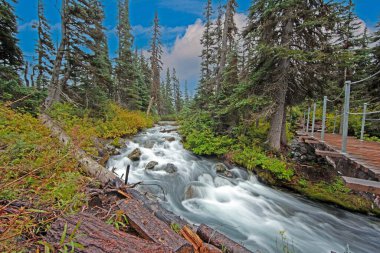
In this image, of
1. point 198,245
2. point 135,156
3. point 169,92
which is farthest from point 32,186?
point 169,92

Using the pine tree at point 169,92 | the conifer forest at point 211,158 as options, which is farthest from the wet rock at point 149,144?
the pine tree at point 169,92

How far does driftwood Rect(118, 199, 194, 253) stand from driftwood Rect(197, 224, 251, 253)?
0.76 meters

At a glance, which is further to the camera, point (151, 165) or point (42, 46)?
point (42, 46)

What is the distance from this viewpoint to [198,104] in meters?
13.6

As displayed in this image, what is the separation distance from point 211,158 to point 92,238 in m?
8.78

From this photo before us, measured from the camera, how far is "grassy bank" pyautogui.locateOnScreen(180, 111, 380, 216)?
6.53 m

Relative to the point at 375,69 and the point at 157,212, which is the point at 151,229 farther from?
the point at 375,69

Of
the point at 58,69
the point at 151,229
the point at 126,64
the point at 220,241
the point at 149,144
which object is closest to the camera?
the point at 151,229

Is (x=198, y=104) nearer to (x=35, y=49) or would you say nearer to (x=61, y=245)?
(x=61, y=245)

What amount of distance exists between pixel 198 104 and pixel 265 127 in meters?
5.13

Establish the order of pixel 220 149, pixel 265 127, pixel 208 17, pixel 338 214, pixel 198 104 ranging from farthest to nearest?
pixel 208 17 < pixel 198 104 < pixel 265 127 < pixel 220 149 < pixel 338 214

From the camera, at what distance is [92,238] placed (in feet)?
5.54

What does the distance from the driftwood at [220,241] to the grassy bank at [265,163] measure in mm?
5731

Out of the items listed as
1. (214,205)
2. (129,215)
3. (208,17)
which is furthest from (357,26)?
(129,215)
